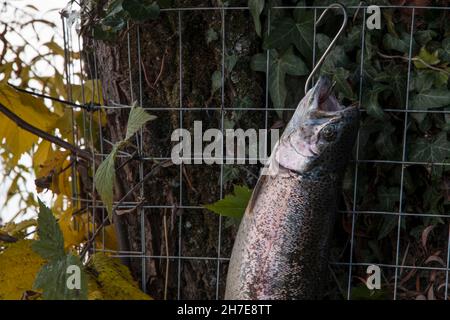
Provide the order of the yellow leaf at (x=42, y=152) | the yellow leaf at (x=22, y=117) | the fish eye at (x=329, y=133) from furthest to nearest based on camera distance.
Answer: the yellow leaf at (x=42, y=152) → the yellow leaf at (x=22, y=117) → the fish eye at (x=329, y=133)

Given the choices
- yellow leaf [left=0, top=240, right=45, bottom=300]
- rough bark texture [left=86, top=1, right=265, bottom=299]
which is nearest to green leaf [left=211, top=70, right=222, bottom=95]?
rough bark texture [left=86, top=1, right=265, bottom=299]

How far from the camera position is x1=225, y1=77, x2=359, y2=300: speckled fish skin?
56.6 inches

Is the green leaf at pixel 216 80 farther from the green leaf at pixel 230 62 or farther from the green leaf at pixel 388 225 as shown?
the green leaf at pixel 388 225

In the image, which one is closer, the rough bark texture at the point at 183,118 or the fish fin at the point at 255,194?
the fish fin at the point at 255,194

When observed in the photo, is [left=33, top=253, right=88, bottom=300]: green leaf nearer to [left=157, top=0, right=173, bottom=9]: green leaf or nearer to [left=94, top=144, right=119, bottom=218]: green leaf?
[left=94, top=144, right=119, bottom=218]: green leaf

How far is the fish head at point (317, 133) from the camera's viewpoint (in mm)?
1428

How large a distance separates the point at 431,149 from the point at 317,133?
0.35m

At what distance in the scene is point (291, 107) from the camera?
1.66 metres

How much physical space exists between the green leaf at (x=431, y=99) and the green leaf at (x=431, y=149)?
0.07 metres

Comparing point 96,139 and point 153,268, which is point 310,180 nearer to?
point 153,268

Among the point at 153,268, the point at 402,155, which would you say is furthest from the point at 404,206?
the point at 153,268

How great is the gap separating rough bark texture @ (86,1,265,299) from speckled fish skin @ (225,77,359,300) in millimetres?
210

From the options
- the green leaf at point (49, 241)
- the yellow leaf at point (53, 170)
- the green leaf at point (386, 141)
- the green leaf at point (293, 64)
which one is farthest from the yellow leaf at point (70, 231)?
the green leaf at point (386, 141)
